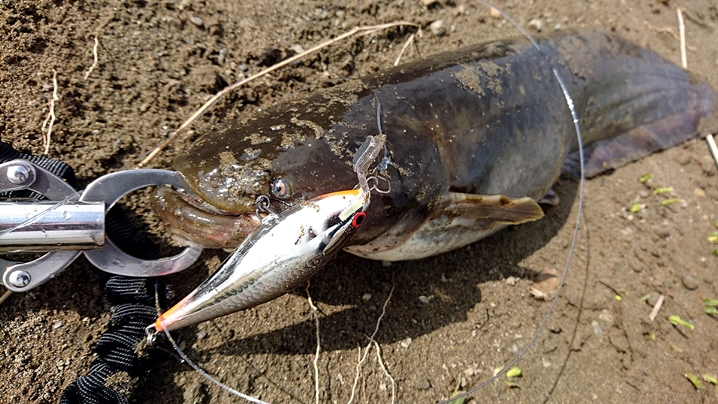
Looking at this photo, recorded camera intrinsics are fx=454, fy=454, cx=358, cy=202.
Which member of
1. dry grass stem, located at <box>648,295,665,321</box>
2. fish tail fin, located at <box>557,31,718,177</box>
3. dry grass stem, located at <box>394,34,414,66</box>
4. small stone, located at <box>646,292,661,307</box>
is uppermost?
dry grass stem, located at <box>394,34,414,66</box>

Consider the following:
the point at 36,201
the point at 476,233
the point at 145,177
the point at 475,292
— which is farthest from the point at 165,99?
the point at 475,292

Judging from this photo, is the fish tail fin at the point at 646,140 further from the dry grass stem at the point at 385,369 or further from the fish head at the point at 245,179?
the fish head at the point at 245,179

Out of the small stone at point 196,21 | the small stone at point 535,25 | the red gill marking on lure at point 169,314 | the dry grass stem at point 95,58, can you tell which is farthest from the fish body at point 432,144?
the small stone at point 196,21

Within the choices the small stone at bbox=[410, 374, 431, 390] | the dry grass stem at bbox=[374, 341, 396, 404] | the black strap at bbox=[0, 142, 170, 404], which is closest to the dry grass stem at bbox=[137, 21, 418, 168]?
the black strap at bbox=[0, 142, 170, 404]

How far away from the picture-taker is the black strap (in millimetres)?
1967

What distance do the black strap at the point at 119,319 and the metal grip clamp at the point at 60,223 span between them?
17cm

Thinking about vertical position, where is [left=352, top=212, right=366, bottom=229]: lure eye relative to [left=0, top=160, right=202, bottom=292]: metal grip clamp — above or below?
above

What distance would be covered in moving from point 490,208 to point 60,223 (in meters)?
2.01

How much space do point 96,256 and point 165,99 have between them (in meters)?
1.10

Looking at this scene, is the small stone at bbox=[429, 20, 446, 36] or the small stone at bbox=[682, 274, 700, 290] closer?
the small stone at bbox=[682, 274, 700, 290]

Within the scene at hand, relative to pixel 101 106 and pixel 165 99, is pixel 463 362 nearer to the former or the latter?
pixel 165 99

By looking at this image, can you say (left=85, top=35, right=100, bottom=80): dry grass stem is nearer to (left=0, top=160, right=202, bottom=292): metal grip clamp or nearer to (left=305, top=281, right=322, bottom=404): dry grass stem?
(left=0, top=160, right=202, bottom=292): metal grip clamp

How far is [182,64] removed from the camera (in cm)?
276

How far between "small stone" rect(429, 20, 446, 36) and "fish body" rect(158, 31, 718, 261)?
65 centimetres
